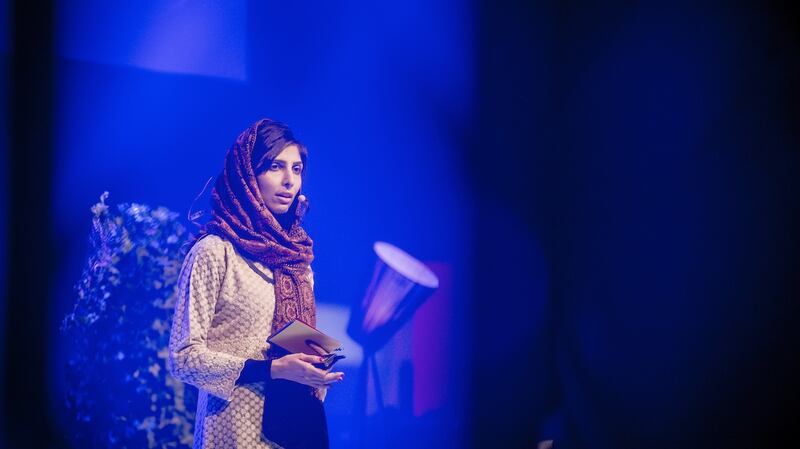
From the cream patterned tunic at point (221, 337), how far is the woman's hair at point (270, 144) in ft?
0.99

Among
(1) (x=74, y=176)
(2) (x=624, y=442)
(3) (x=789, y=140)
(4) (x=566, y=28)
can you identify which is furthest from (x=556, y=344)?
(1) (x=74, y=176)

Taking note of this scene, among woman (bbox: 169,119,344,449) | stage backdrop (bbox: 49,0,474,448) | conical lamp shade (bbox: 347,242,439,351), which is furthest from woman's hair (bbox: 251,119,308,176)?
conical lamp shade (bbox: 347,242,439,351)

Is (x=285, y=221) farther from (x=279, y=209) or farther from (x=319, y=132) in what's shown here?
(x=319, y=132)

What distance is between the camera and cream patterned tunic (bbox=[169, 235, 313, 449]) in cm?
186

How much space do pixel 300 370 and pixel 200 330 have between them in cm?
32

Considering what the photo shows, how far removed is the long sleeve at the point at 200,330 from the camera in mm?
1853

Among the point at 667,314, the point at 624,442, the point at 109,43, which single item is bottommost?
the point at 624,442

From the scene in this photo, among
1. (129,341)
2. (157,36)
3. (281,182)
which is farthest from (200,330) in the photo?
(157,36)

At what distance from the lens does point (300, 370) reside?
193cm

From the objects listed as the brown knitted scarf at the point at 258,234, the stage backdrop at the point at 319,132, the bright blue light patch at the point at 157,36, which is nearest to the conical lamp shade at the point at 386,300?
the stage backdrop at the point at 319,132

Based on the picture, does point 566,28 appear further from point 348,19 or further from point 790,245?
point 790,245

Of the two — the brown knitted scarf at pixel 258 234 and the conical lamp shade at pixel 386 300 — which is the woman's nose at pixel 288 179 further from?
the conical lamp shade at pixel 386 300

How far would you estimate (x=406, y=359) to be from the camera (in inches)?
92.5

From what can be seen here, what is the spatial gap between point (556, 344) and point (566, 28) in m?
1.23
